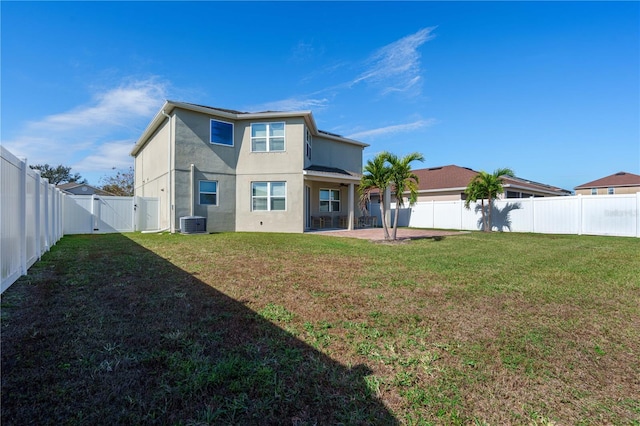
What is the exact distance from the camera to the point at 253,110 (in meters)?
17.1

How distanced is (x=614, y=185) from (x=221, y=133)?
157ft

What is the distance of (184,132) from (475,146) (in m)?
18.7

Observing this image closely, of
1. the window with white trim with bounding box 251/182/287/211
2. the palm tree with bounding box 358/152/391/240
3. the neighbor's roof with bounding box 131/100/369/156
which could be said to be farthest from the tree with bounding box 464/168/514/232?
the window with white trim with bounding box 251/182/287/211

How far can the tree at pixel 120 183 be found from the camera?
38.4 metres

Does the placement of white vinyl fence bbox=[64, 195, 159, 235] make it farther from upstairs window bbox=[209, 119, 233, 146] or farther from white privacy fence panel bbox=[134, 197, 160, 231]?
upstairs window bbox=[209, 119, 233, 146]

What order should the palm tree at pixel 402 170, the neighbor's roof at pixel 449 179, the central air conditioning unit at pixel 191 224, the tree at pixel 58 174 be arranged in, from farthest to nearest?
the tree at pixel 58 174 < the neighbor's roof at pixel 449 179 < the central air conditioning unit at pixel 191 224 < the palm tree at pixel 402 170

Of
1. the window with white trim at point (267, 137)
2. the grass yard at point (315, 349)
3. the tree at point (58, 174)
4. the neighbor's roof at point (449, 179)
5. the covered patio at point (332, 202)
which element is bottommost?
the grass yard at point (315, 349)

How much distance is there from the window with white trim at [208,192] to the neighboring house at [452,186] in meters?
15.4

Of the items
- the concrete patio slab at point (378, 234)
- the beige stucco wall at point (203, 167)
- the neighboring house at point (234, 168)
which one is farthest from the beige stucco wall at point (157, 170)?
the concrete patio slab at point (378, 234)

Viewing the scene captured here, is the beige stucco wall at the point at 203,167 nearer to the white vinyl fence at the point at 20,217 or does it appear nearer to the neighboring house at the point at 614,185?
the white vinyl fence at the point at 20,217

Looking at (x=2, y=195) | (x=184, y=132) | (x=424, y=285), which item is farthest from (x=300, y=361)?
(x=184, y=132)

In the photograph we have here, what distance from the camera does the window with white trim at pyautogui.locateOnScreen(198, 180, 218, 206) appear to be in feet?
50.1

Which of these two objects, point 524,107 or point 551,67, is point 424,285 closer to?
point 551,67

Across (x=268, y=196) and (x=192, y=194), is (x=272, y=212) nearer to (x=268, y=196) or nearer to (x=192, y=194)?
(x=268, y=196)
